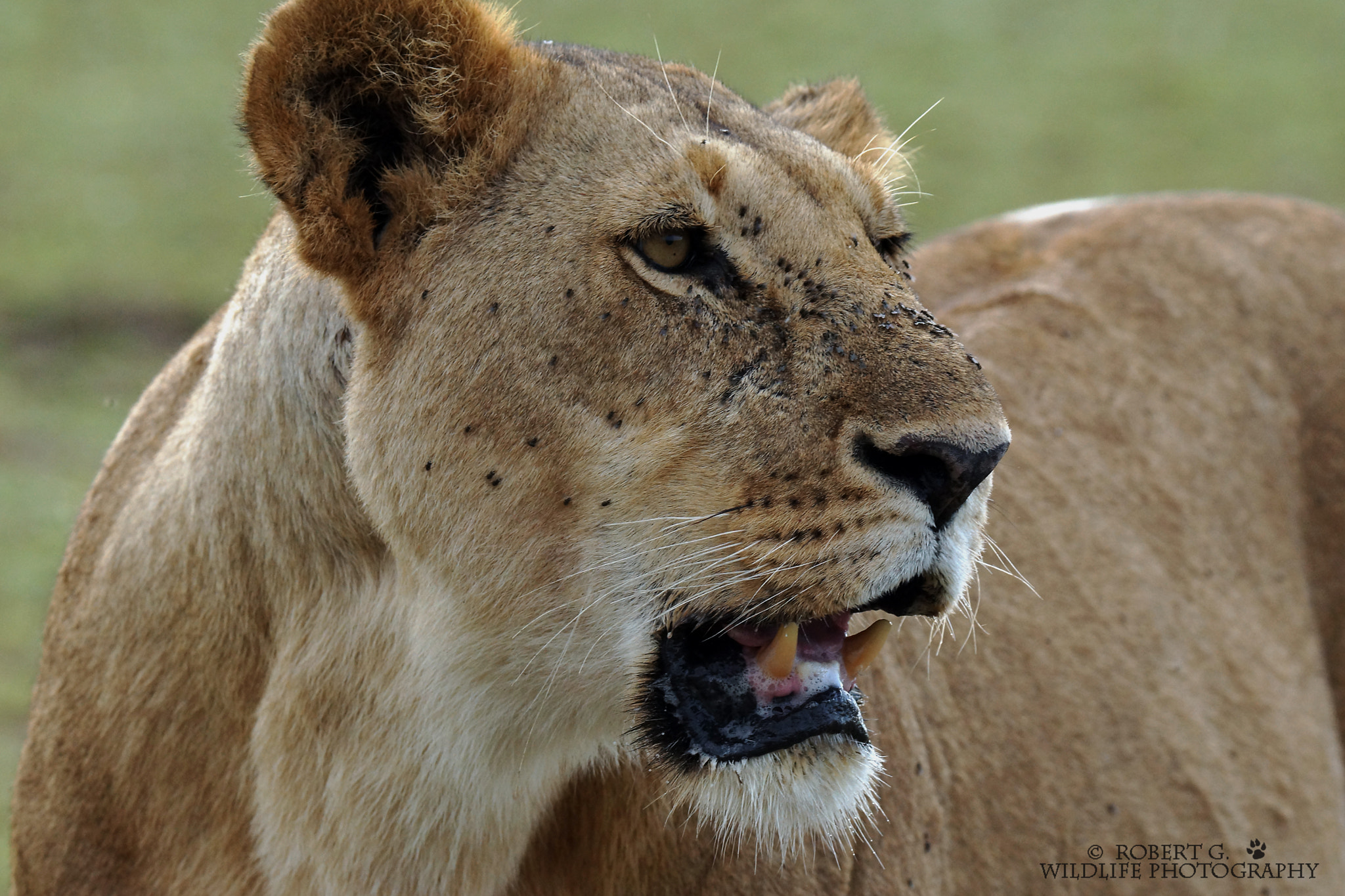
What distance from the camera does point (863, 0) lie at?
2181 centimetres

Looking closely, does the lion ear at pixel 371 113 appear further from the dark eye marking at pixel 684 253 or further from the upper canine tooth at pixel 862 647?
the upper canine tooth at pixel 862 647

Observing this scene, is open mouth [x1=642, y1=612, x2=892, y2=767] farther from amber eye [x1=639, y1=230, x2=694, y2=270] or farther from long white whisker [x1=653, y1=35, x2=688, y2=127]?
long white whisker [x1=653, y1=35, x2=688, y2=127]

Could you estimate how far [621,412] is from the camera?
2492mm

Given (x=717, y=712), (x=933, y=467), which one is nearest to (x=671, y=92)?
(x=933, y=467)

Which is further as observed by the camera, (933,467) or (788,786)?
(788,786)

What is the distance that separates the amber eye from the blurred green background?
5283 millimetres

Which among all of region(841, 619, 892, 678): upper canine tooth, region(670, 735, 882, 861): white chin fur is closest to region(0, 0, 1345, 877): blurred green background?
region(670, 735, 882, 861): white chin fur

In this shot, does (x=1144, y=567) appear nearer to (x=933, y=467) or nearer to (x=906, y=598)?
(x=906, y=598)

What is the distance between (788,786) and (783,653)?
0.71ft

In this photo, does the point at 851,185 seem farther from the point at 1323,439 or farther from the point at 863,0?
the point at 863,0

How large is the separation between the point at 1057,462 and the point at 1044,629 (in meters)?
0.47

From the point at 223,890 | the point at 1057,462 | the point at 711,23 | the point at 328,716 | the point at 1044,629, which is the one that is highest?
the point at 711,23

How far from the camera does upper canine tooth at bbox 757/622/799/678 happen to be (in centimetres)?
246

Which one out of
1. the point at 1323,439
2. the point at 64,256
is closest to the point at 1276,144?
the point at 64,256
